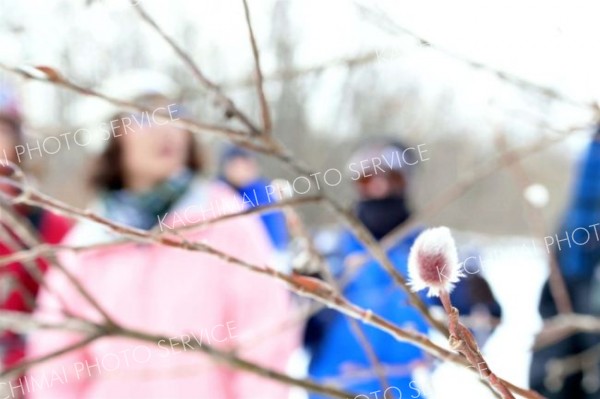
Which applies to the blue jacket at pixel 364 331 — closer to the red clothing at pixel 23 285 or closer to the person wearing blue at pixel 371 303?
the person wearing blue at pixel 371 303

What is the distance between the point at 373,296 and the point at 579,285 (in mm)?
460

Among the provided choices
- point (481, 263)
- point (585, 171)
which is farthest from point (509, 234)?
point (481, 263)

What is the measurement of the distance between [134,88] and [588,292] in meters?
1.04

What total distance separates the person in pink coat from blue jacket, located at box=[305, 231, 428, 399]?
0.40 ft

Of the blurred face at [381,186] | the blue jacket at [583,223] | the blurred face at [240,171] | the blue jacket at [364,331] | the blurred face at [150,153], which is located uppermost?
the blurred face at [240,171]

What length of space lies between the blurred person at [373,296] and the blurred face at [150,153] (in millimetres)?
404

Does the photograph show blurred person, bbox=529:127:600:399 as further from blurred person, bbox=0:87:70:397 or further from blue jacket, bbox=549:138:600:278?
blurred person, bbox=0:87:70:397

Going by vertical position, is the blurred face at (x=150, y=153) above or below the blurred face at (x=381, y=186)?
below

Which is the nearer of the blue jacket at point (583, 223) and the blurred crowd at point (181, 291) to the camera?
the blurred crowd at point (181, 291)

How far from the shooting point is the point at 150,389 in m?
1.38

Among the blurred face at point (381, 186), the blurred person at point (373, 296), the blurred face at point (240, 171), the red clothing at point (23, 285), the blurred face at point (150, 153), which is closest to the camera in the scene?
the blurred person at point (373, 296)

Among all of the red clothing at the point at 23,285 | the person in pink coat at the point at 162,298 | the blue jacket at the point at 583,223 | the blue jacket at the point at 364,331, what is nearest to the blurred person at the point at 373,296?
the blue jacket at the point at 364,331

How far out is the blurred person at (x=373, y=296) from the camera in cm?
128

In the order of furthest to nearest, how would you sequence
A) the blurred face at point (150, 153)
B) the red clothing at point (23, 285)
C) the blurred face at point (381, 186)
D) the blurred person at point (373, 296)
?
the blurred face at point (381, 186) → the blurred face at point (150, 153) → the red clothing at point (23, 285) → the blurred person at point (373, 296)
